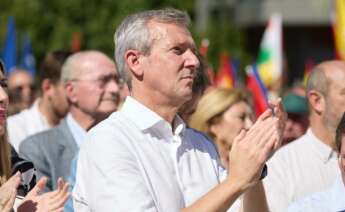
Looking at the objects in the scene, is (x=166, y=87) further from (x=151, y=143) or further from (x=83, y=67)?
(x=83, y=67)

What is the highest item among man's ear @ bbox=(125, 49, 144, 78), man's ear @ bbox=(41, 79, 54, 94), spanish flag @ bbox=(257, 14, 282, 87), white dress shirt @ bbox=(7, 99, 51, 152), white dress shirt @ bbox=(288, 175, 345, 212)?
man's ear @ bbox=(125, 49, 144, 78)

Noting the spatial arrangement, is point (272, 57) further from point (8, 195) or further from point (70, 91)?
point (8, 195)

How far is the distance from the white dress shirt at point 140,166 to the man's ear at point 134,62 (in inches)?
4.4

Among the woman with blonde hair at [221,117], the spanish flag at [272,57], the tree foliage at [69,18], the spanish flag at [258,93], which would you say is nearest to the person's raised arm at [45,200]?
the woman with blonde hair at [221,117]

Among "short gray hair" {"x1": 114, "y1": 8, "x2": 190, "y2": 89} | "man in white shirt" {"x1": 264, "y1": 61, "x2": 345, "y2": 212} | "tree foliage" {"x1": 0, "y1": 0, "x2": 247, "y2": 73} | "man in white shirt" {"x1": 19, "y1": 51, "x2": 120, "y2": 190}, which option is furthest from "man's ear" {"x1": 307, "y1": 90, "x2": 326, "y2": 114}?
"tree foliage" {"x1": 0, "y1": 0, "x2": 247, "y2": 73}

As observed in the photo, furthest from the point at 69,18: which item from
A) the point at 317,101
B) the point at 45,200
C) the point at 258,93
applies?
the point at 45,200

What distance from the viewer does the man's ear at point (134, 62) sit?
4215mm

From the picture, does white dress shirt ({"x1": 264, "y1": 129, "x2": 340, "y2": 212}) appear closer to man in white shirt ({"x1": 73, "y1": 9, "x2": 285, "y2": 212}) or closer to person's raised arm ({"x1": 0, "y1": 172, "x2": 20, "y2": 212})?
man in white shirt ({"x1": 73, "y1": 9, "x2": 285, "y2": 212})

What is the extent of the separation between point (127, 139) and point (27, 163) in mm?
771

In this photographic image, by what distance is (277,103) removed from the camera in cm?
401

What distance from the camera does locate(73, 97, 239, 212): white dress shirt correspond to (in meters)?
3.92

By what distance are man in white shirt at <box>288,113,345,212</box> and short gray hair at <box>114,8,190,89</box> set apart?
31.1 inches

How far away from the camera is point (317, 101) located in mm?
6121

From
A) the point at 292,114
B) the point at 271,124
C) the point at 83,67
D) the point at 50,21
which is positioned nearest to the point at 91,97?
the point at 83,67
